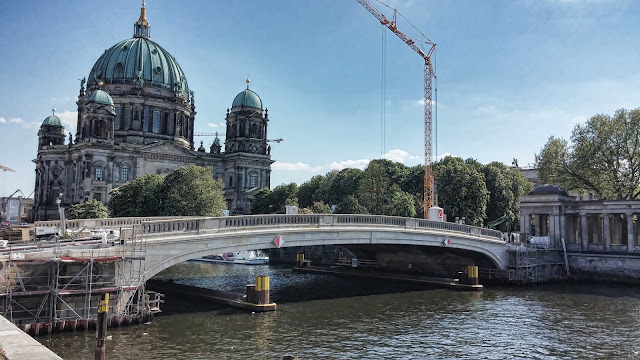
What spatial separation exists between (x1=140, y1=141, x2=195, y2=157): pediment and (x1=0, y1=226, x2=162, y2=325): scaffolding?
85.5 meters

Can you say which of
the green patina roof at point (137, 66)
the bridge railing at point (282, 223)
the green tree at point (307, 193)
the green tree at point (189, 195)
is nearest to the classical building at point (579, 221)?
the bridge railing at point (282, 223)

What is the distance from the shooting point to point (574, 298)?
44594 mm

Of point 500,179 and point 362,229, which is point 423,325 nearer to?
point 362,229

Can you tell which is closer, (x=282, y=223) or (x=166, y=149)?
(x=282, y=223)

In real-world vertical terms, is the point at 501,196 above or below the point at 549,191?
above

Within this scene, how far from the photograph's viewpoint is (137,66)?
391 feet

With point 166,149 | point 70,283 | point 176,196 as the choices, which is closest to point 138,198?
point 176,196

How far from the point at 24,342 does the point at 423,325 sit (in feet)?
79.0

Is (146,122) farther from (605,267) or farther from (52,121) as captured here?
(605,267)

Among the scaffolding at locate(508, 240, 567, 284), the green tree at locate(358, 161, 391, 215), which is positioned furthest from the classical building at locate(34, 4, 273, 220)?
the scaffolding at locate(508, 240, 567, 284)

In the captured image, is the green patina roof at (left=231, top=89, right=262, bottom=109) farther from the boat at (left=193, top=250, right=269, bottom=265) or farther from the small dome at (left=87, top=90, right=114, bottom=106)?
the boat at (left=193, top=250, right=269, bottom=265)

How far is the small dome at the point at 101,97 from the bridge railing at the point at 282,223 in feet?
257

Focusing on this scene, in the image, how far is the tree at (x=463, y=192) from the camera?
80.4m

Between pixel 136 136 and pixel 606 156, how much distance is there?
90345 mm
